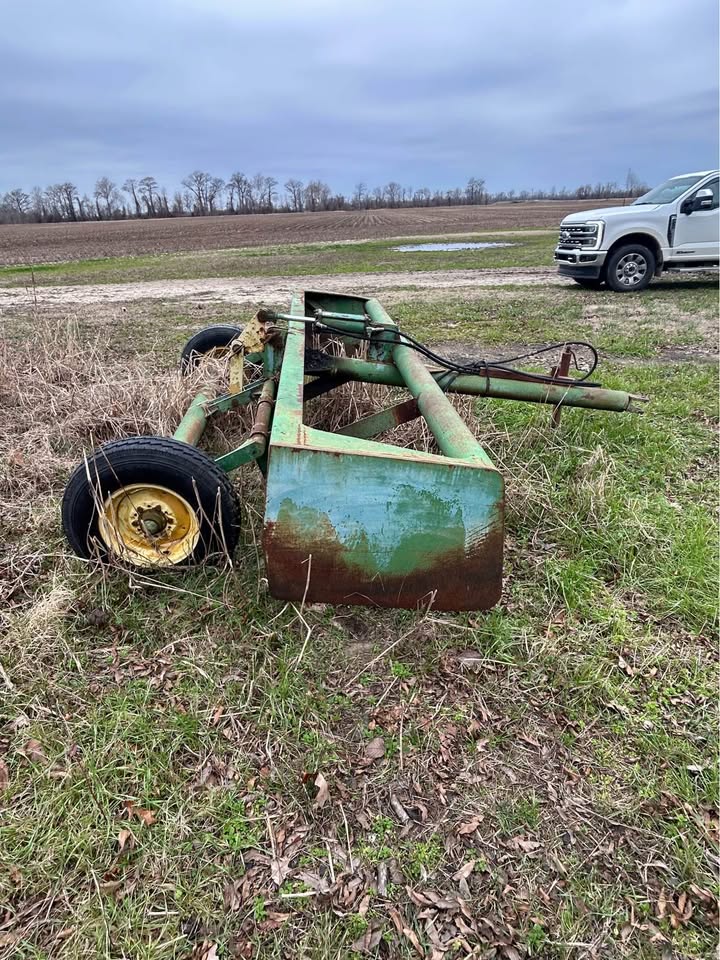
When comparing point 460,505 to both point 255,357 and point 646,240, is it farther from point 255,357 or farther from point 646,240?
point 646,240

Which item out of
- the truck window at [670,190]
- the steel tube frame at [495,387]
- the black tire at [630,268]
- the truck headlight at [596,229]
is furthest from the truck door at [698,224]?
the steel tube frame at [495,387]

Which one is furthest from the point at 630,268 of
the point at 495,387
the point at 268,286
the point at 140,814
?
the point at 140,814

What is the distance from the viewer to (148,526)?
2.44 m

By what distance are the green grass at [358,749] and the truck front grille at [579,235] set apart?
25.4ft

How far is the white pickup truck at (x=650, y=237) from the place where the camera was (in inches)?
365

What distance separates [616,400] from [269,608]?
2.40 m

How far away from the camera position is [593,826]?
1.70 meters

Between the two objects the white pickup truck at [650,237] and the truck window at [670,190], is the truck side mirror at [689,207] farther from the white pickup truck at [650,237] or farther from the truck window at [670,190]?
the truck window at [670,190]

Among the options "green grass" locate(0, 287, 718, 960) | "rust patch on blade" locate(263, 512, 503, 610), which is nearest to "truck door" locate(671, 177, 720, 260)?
"green grass" locate(0, 287, 718, 960)

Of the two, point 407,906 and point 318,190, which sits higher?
point 318,190

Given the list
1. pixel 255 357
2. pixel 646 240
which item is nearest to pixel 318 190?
pixel 646 240

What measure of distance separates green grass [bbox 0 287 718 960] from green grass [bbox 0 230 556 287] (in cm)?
1237

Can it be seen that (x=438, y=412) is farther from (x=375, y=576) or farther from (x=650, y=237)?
(x=650, y=237)

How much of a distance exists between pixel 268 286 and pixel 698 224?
7.69 m
